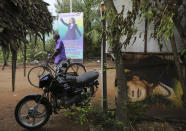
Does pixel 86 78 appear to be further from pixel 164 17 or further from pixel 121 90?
pixel 164 17

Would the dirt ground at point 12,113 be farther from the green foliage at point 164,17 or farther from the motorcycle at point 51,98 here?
the green foliage at point 164,17

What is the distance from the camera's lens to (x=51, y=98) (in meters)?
3.94

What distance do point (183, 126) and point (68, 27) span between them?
26.6 ft

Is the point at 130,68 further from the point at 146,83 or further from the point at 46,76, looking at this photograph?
the point at 46,76

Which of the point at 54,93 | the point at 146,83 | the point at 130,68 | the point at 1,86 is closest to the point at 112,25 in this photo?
the point at 130,68

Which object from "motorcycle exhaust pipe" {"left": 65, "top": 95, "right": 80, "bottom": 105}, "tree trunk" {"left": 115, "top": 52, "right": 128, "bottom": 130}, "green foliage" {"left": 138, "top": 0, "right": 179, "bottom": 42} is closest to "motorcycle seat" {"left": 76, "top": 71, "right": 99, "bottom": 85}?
"motorcycle exhaust pipe" {"left": 65, "top": 95, "right": 80, "bottom": 105}

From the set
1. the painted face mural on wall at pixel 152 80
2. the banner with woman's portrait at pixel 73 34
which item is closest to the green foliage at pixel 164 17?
the painted face mural on wall at pixel 152 80

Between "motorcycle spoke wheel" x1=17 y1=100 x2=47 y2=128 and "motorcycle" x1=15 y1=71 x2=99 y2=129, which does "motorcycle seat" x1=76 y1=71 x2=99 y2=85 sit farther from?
"motorcycle spoke wheel" x1=17 y1=100 x2=47 y2=128

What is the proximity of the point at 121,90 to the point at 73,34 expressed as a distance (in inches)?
303

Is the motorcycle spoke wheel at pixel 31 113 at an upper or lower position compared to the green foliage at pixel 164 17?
lower

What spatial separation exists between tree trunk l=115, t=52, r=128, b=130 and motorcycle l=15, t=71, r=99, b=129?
79 cm

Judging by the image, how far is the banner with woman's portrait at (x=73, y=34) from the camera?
10320 millimetres

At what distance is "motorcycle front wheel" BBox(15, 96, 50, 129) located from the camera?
11.7 feet

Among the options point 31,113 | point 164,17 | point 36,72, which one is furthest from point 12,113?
point 164,17
